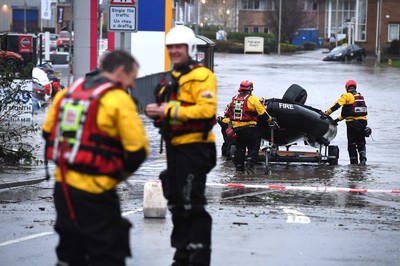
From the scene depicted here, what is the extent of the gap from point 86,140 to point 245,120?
11.3 meters

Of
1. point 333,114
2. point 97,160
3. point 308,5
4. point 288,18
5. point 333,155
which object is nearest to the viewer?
point 97,160

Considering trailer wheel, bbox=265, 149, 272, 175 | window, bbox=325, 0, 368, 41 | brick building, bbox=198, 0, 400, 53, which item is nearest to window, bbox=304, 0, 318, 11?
brick building, bbox=198, 0, 400, 53

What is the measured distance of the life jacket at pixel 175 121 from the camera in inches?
311

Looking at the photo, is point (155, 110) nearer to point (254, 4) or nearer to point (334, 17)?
point (334, 17)

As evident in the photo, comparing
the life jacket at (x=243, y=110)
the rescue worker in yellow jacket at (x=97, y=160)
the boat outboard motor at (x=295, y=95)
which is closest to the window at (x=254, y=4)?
the boat outboard motor at (x=295, y=95)

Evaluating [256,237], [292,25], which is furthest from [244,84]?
[292,25]

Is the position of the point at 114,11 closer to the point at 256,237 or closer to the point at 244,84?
the point at 244,84

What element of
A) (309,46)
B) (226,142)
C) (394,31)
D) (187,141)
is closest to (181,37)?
(187,141)

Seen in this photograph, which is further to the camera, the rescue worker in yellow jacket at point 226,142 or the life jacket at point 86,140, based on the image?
the rescue worker in yellow jacket at point 226,142

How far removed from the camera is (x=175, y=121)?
7.86 m

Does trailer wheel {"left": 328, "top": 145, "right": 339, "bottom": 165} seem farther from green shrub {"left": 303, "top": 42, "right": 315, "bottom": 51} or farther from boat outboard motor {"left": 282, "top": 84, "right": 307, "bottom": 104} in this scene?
green shrub {"left": 303, "top": 42, "right": 315, "bottom": 51}

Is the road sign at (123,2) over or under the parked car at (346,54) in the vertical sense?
over

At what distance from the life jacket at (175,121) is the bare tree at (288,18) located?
101m

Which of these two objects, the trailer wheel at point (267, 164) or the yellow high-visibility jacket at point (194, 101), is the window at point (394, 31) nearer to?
the trailer wheel at point (267, 164)
